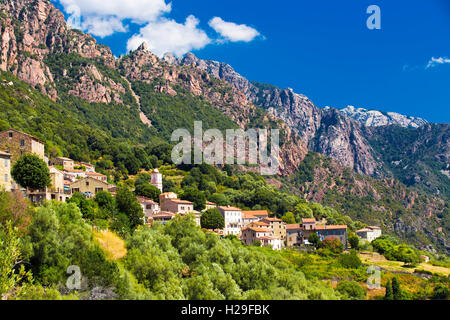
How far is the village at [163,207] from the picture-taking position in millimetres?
50594

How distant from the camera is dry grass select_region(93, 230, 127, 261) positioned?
3918 centimetres

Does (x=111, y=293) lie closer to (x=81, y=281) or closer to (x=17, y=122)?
(x=81, y=281)

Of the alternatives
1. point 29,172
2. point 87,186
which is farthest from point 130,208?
point 29,172

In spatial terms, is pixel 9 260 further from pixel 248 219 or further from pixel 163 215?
pixel 248 219

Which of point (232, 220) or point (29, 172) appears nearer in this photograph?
point (29, 172)

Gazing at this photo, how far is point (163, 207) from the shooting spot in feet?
A: 264

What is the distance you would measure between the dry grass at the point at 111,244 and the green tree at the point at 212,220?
98.9 feet

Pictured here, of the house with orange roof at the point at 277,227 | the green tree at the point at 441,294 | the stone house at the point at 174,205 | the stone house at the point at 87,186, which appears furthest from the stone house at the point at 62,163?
the green tree at the point at 441,294

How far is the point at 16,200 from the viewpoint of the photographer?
116 feet

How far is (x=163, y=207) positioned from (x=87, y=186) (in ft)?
63.6

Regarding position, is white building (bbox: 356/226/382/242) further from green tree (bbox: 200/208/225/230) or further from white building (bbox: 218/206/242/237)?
green tree (bbox: 200/208/225/230)

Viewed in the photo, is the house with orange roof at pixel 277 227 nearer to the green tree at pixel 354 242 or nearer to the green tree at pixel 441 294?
the green tree at pixel 354 242
